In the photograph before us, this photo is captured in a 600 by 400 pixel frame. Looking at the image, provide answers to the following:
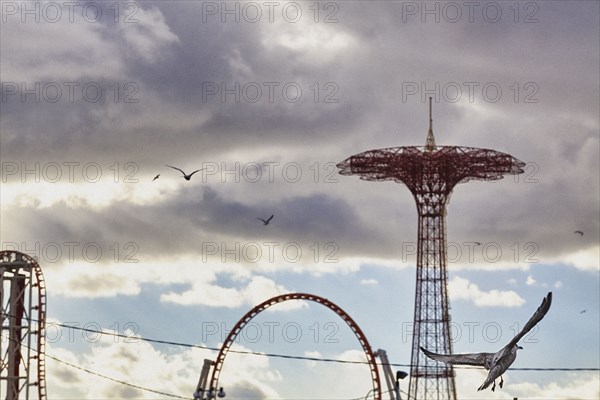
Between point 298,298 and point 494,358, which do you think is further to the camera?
point 298,298

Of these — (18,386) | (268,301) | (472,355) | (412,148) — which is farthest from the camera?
(412,148)

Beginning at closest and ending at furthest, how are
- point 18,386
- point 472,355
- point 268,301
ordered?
point 472,355 → point 18,386 → point 268,301

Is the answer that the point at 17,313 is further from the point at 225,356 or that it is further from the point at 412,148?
the point at 412,148

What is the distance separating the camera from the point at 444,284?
420 feet

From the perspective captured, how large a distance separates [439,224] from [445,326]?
30.4ft

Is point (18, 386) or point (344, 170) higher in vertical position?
point (344, 170)

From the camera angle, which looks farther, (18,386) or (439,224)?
(439,224)

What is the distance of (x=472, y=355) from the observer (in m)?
41.9

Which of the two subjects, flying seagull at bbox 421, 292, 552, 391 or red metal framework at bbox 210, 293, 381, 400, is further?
red metal framework at bbox 210, 293, 381, 400

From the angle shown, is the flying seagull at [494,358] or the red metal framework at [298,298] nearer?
the flying seagull at [494,358]

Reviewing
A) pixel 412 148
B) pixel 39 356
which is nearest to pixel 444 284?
pixel 412 148

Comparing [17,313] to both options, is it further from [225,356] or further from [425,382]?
[425,382]

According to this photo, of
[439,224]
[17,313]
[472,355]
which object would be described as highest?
[439,224]

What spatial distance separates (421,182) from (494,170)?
659 centimetres
